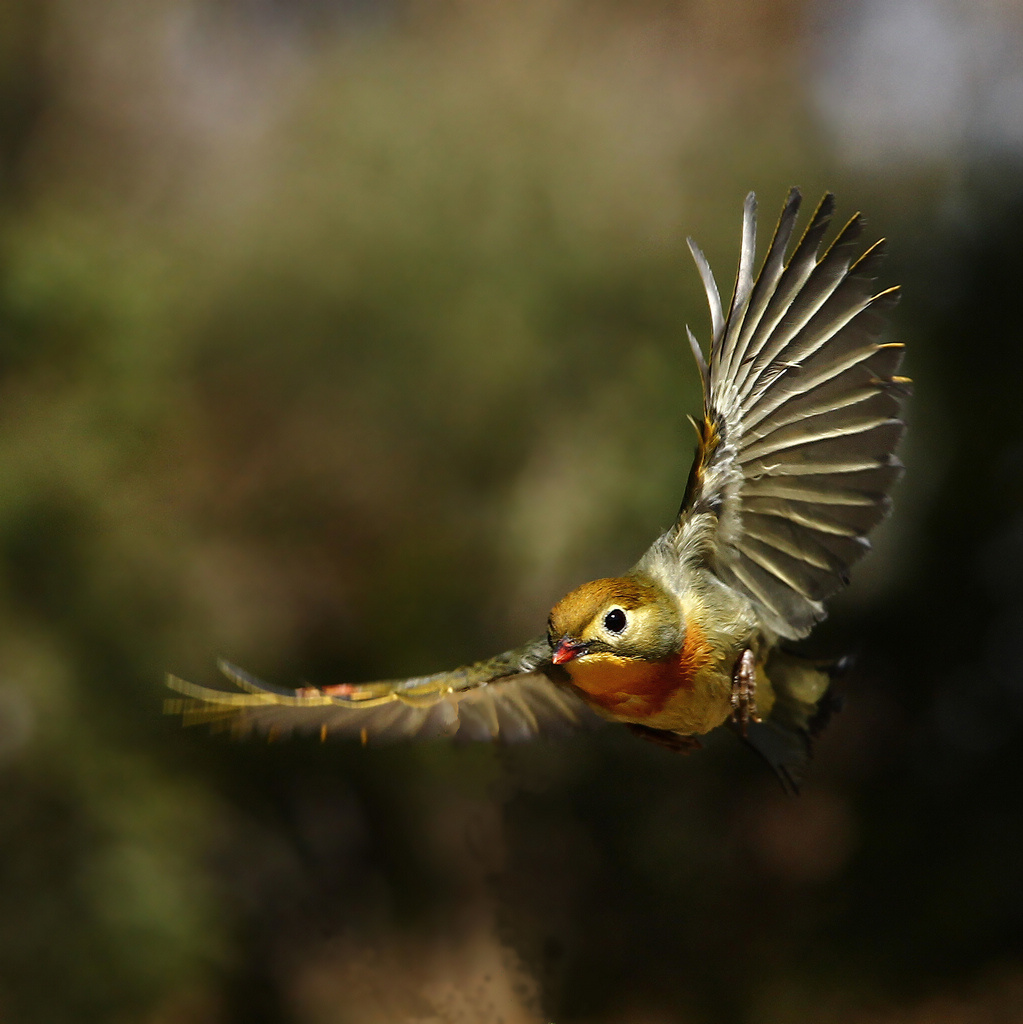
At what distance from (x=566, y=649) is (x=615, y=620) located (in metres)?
0.07

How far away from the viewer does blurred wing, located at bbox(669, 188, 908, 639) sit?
4.11 feet

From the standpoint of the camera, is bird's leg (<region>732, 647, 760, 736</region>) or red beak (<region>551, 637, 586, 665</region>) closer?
red beak (<region>551, 637, 586, 665</region>)

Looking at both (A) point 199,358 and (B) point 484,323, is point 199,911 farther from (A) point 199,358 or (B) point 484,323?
(B) point 484,323

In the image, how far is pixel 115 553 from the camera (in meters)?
4.05

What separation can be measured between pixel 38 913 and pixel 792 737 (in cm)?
317

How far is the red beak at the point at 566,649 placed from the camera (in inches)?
46.9

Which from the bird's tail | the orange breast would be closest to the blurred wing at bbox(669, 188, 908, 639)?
the orange breast

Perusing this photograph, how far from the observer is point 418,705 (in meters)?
1.42

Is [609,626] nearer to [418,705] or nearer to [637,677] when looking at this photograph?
[637,677]

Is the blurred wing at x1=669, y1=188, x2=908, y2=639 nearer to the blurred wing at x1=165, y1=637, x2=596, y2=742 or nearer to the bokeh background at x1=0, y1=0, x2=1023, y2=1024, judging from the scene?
the blurred wing at x1=165, y1=637, x2=596, y2=742

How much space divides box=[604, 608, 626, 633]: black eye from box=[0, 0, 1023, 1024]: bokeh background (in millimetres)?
2503

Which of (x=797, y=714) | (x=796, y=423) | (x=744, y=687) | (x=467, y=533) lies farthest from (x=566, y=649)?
(x=467, y=533)

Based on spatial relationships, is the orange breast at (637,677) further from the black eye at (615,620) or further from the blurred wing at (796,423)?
the blurred wing at (796,423)

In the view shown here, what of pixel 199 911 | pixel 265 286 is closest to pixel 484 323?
pixel 265 286
